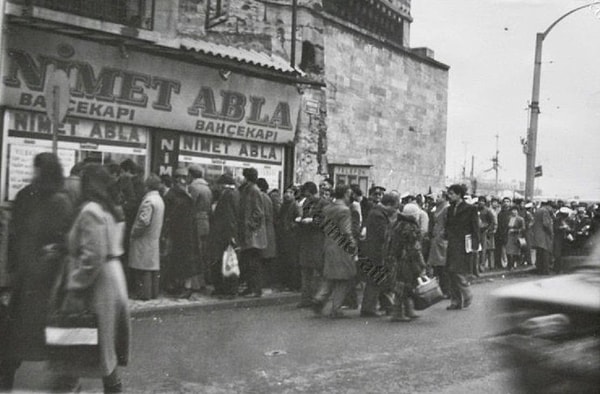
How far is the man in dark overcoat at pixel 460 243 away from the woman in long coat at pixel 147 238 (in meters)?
4.40

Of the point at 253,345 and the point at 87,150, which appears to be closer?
the point at 253,345

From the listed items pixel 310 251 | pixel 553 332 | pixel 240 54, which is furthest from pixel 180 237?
pixel 553 332

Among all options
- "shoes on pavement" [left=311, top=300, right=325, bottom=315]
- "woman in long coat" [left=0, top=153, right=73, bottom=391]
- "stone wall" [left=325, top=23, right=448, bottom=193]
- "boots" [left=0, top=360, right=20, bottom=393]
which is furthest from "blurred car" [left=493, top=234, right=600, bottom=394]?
"stone wall" [left=325, top=23, right=448, bottom=193]

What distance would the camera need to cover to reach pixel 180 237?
436 inches

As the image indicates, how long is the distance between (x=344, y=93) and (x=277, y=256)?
9.78 m

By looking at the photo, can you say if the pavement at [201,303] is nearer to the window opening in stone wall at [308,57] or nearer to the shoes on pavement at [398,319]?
the shoes on pavement at [398,319]

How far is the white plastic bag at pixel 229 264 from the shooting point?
36.9 feet

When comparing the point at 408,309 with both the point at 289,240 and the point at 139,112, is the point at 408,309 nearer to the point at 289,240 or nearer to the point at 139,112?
the point at 289,240

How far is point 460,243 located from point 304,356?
4793 mm

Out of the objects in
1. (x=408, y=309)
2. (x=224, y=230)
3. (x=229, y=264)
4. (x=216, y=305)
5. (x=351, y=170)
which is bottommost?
(x=216, y=305)

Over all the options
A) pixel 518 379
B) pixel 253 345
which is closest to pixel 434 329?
pixel 253 345

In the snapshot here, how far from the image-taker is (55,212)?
5945 mm

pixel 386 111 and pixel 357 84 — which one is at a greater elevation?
pixel 357 84

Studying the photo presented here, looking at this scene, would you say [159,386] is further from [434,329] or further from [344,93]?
[344,93]
